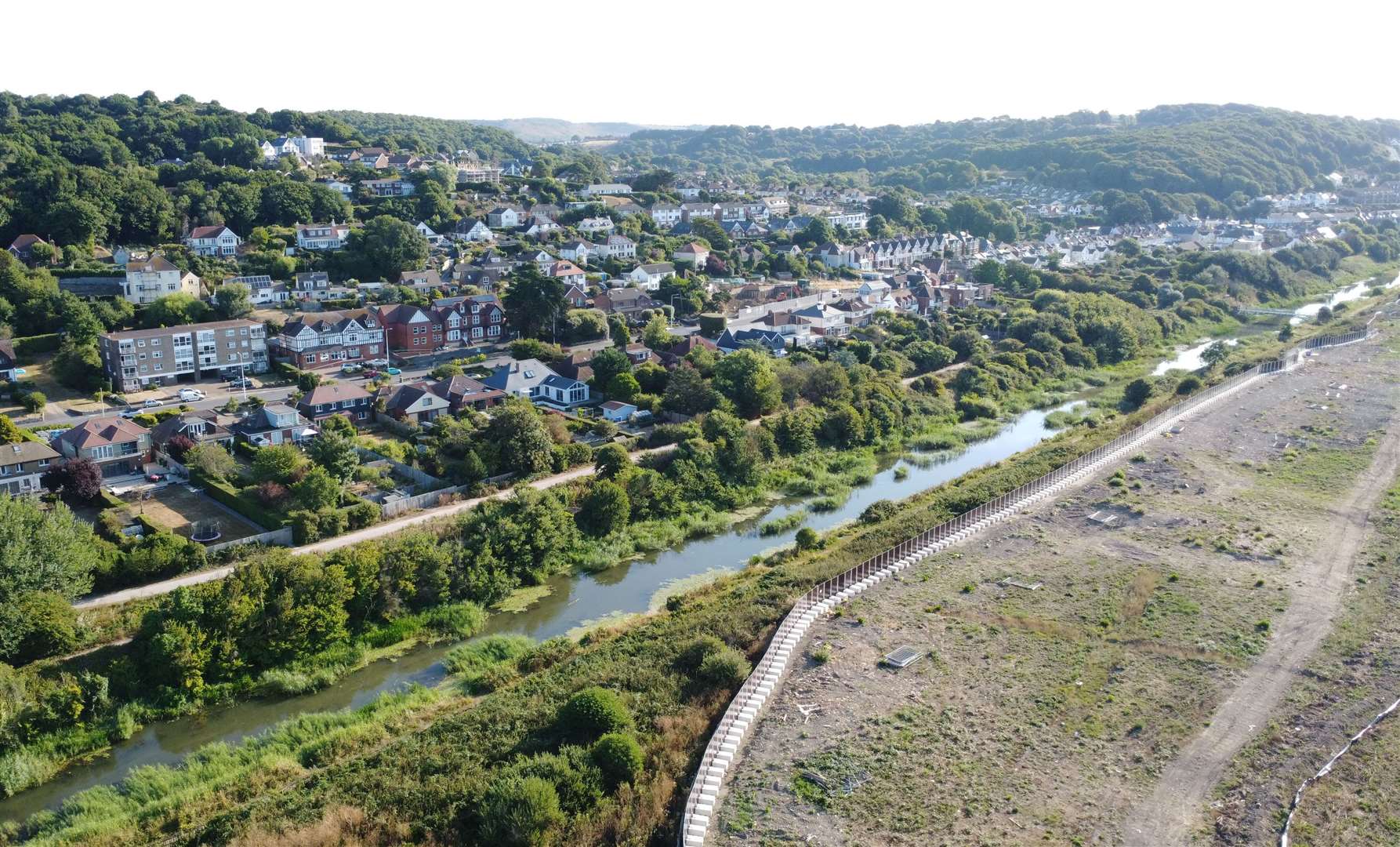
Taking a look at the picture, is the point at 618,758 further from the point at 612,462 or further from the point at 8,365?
the point at 8,365

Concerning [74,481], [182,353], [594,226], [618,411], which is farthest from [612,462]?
[594,226]

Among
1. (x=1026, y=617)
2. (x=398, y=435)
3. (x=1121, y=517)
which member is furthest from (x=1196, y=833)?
(x=398, y=435)

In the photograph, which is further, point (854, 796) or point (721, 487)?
point (721, 487)

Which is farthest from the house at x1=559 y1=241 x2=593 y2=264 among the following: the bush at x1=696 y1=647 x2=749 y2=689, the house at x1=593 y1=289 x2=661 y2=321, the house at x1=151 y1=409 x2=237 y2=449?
the bush at x1=696 y1=647 x2=749 y2=689

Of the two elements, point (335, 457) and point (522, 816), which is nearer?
point (522, 816)

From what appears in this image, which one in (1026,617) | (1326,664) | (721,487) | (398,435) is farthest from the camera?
(398,435)

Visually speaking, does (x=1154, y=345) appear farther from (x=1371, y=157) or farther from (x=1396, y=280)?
(x=1371, y=157)
